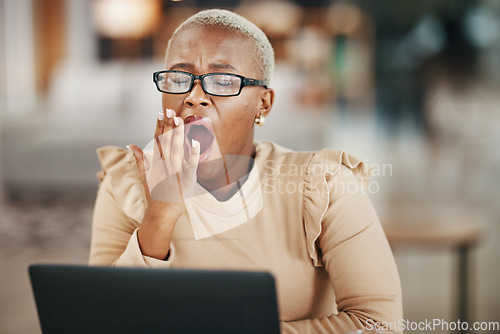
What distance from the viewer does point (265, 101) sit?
2.16 ft

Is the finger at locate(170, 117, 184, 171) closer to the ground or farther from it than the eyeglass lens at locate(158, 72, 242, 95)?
closer to the ground

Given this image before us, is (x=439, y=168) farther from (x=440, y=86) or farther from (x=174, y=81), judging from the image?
(x=174, y=81)

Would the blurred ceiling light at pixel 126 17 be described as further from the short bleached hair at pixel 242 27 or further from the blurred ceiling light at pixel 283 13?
the short bleached hair at pixel 242 27

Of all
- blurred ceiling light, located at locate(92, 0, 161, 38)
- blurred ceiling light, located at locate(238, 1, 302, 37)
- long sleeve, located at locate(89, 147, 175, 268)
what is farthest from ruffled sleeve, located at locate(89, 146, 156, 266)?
blurred ceiling light, located at locate(92, 0, 161, 38)

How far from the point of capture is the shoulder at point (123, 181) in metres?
0.69

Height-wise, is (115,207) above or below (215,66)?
below

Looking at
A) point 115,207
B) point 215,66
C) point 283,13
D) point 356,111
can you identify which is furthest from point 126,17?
point 215,66

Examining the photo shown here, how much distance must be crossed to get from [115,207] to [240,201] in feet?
0.60

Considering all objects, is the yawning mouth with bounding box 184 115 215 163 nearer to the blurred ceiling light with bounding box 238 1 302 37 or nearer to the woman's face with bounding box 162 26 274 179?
the woman's face with bounding box 162 26 274 179

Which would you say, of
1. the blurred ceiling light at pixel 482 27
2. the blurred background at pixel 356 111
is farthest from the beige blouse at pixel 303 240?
the blurred ceiling light at pixel 482 27

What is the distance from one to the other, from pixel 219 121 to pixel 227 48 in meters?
0.09

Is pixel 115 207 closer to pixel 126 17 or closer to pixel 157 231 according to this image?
pixel 157 231

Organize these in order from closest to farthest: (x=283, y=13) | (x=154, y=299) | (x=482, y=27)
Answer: (x=154, y=299), (x=482, y=27), (x=283, y=13)

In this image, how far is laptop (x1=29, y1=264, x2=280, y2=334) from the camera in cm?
46
